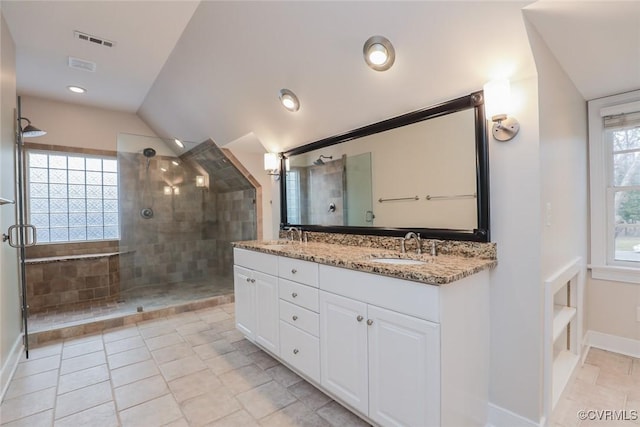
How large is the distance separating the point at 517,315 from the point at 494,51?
1.30 metres

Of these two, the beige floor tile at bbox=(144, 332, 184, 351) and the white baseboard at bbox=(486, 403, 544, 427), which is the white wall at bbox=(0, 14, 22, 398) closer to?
the beige floor tile at bbox=(144, 332, 184, 351)

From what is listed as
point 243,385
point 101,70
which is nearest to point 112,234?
point 101,70

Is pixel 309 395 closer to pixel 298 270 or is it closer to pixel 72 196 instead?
pixel 298 270

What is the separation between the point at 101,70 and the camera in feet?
9.66

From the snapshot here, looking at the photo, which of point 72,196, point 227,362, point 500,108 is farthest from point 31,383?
point 500,108

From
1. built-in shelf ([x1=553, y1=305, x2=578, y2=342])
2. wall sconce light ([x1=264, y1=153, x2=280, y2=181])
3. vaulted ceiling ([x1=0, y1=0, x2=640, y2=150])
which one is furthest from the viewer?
wall sconce light ([x1=264, y1=153, x2=280, y2=181])

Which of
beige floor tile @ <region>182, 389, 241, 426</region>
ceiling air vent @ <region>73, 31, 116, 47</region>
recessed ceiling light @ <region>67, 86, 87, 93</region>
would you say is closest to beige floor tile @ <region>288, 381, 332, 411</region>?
beige floor tile @ <region>182, 389, 241, 426</region>

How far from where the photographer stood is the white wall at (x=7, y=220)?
202cm

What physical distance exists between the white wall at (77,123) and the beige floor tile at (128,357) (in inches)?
115

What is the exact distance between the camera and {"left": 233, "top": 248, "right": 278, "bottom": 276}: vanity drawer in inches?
85.2

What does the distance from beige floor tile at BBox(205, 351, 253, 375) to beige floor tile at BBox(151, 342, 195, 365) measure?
0.25m

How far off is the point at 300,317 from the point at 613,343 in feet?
7.89

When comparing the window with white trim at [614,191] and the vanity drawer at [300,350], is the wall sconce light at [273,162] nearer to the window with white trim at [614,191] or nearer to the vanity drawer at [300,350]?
the vanity drawer at [300,350]

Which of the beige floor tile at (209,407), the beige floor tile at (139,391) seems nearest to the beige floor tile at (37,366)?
the beige floor tile at (139,391)
